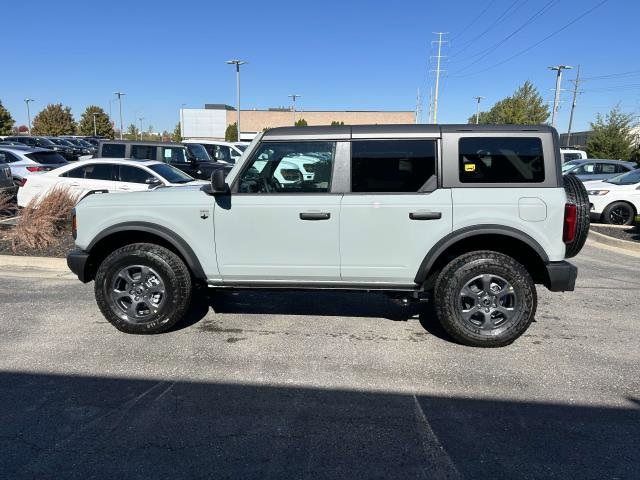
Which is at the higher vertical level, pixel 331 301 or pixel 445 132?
pixel 445 132

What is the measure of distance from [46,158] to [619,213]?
1662cm

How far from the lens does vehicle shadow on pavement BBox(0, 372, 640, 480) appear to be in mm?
2615

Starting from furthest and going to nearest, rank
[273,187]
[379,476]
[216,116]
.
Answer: [216,116] < [273,187] < [379,476]

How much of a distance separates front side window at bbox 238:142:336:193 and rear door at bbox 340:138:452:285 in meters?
0.31

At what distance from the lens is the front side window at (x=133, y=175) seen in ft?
32.5

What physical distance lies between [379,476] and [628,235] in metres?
9.22

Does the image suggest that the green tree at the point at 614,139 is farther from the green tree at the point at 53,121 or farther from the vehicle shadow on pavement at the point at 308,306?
the green tree at the point at 53,121

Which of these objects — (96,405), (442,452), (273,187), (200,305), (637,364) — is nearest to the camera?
(442,452)

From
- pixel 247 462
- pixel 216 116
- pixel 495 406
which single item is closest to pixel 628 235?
pixel 495 406

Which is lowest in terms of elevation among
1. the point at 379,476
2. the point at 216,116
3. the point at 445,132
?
the point at 379,476

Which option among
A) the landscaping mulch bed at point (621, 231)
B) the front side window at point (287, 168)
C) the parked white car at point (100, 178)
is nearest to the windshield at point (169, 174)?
the parked white car at point (100, 178)

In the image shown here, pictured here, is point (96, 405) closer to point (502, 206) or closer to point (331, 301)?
point (331, 301)

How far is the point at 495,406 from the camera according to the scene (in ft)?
10.8

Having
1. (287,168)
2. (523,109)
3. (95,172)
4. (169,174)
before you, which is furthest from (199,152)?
(523,109)
